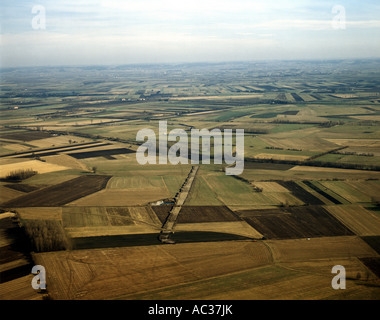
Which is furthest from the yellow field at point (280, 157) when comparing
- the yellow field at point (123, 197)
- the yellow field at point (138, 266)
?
the yellow field at point (138, 266)

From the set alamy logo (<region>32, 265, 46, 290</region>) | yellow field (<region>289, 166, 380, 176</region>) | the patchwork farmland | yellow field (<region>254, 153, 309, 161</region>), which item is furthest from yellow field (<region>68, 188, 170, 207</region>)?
yellow field (<region>254, 153, 309, 161</region>)

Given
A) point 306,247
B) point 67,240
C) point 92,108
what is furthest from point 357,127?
point 92,108

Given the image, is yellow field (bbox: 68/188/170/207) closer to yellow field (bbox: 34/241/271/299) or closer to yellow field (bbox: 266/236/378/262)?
yellow field (bbox: 34/241/271/299)

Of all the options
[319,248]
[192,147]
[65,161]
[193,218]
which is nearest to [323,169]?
[192,147]

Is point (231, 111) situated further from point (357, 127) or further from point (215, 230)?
point (215, 230)

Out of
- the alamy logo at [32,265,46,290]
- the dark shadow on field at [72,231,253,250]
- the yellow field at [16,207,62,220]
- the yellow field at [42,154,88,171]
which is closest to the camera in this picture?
the alamy logo at [32,265,46,290]

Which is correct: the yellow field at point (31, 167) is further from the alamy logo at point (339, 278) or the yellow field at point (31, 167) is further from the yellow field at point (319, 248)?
the alamy logo at point (339, 278)

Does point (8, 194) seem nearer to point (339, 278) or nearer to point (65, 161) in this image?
point (65, 161)

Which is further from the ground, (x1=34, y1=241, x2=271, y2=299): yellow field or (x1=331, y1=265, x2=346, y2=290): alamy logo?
(x1=34, y1=241, x2=271, y2=299): yellow field
